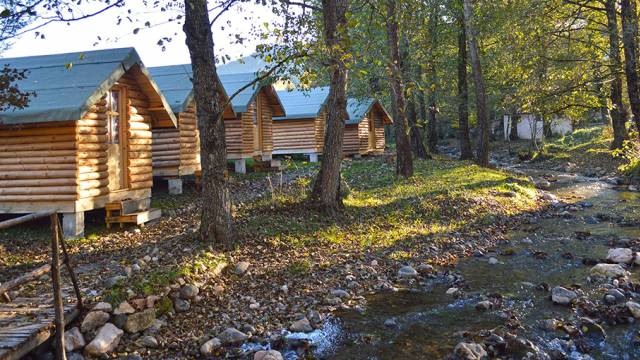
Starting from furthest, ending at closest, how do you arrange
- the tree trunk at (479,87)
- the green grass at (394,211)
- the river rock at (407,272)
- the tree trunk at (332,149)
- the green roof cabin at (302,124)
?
the green roof cabin at (302,124) < the tree trunk at (479,87) < the tree trunk at (332,149) < the green grass at (394,211) < the river rock at (407,272)

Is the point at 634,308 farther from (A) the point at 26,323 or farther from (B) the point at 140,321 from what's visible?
(A) the point at 26,323

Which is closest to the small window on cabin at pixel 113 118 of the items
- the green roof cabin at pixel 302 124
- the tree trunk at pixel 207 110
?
the tree trunk at pixel 207 110

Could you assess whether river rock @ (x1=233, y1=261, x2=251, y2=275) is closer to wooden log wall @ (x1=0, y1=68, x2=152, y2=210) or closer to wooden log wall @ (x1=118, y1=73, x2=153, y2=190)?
wooden log wall @ (x1=0, y1=68, x2=152, y2=210)

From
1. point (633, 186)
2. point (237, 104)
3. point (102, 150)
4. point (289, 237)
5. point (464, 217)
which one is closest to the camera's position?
point (289, 237)

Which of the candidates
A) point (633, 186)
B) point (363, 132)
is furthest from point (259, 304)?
point (363, 132)

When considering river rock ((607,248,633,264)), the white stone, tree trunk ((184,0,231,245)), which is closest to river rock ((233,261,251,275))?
tree trunk ((184,0,231,245))

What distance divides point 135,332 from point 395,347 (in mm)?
2924

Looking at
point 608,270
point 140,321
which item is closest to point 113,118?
point 140,321

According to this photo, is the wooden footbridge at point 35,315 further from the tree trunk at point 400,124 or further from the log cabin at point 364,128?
the log cabin at point 364,128

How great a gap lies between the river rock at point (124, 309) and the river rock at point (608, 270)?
268 inches

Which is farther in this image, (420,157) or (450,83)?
(450,83)

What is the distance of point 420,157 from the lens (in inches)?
937

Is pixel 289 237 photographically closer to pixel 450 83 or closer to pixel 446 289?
pixel 446 289

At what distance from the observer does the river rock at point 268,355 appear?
4.75 meters
